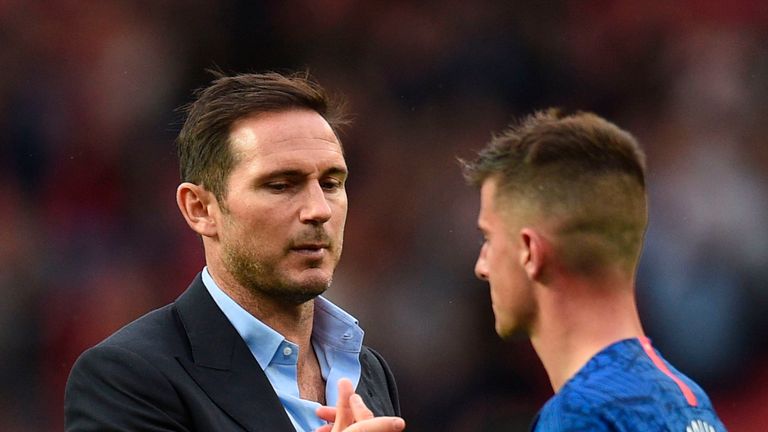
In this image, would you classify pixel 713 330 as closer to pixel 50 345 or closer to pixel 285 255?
pixel 50 345

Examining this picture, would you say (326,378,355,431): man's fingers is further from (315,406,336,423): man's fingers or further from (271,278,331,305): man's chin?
(271,278,331,305): man's chin

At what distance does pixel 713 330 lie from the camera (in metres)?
7.98

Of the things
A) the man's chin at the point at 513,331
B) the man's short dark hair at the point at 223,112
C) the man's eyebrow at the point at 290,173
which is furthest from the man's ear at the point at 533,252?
the man's short dark hair at the point at 223,112

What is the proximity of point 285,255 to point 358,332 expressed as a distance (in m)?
0.50

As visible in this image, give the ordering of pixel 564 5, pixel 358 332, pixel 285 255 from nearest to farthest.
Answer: pixel 285 255 → pixel 358 332 → pixel 564 5

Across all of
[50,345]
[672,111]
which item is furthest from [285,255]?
[672,111]

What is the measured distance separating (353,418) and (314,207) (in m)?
0.77

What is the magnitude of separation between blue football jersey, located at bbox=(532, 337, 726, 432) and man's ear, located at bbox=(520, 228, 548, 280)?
25 centimetres

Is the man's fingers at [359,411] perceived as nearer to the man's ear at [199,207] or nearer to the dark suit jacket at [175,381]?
the dark suit jacket at [175,381]

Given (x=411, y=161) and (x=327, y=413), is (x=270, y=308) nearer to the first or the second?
(x=327, y=413)

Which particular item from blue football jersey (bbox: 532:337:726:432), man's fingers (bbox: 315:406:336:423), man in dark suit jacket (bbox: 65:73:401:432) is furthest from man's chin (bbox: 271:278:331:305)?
blue football jersey (bbox: 532:337:726:432)

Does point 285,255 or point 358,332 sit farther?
point 358,332

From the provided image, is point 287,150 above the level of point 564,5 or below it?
below

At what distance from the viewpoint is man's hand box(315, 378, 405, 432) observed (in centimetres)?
343
